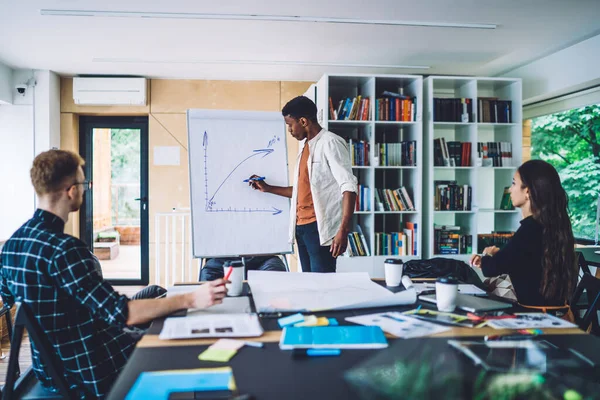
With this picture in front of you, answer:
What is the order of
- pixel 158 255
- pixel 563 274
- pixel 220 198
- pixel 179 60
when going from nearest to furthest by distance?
pixel 563 274 → pixel 220 198 → pixel 179 60 → pixel 158 255

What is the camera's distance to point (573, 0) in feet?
10.3

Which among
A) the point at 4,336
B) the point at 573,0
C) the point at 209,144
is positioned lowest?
the point at 4,336

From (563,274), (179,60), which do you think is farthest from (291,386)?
(179,60)

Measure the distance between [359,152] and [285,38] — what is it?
1.23 m

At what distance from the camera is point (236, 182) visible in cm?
261

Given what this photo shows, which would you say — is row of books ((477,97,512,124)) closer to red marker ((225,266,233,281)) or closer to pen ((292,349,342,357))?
red marker ((225,266,233,281))

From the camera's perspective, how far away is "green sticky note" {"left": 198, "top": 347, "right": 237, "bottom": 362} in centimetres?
100

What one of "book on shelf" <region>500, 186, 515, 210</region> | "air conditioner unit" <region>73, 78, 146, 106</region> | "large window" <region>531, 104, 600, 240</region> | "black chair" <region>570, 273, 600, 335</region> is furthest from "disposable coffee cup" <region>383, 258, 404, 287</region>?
"air conditioner unit" <region>73, 78, 146, 106</region>

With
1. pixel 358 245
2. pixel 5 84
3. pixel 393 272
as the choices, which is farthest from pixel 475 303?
pixel 5 84

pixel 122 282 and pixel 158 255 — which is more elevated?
pixel 158 255

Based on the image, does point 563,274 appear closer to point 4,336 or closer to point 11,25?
point 4,336

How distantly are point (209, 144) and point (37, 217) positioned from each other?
1352 millimetres

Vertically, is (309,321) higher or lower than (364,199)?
lower

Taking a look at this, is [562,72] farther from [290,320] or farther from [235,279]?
[290,320]
